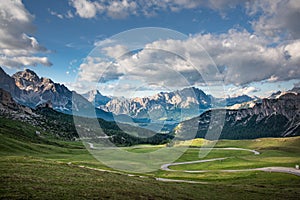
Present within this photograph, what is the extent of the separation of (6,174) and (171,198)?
23.9 meters

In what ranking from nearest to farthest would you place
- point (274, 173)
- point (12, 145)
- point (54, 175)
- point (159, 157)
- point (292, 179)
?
point (54, 175) → point (292, 179) → point (274, 173) → point (12, 145) → point (159, 157)

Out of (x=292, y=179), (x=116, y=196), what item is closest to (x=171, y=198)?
(x=116, y=196)

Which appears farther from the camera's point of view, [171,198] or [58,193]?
[171,198]

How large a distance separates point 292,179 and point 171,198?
167 feet

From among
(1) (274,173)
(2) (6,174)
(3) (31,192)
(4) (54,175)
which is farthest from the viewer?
(1) (274,173)

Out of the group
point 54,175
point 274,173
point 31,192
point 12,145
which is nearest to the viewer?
point 31,192

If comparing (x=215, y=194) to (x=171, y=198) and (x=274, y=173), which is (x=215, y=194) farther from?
(x=274, y=173)

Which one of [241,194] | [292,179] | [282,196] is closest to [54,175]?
[241,194]

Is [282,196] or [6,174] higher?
[6,174]

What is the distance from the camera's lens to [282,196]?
159 ft

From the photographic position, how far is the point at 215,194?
1909 inches

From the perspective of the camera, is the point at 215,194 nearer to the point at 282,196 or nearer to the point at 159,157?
the point at 282,196

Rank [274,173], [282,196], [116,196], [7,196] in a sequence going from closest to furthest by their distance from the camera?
[7,196] → [116,196] → [282,196] → [274,173]

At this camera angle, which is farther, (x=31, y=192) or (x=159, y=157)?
(x=159, y=157)
